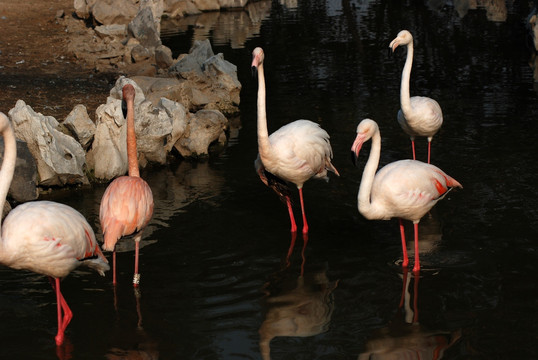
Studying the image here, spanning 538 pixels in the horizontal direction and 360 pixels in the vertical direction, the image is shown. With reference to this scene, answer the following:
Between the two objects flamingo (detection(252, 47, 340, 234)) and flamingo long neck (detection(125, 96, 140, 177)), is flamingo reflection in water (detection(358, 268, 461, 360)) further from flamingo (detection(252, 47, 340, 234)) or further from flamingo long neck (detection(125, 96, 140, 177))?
flamingo long neck (detection(125, 96, 140, 177))

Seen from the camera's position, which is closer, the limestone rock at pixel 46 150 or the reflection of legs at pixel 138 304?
the reflection of legs at pixel 138 304

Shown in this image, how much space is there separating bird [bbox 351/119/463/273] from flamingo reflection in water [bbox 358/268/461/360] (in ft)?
3.02

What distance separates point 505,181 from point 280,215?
2765 mm

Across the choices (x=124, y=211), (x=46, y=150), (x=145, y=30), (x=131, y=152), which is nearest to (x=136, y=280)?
(x=124, y=211)

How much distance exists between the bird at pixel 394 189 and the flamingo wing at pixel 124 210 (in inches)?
76.7

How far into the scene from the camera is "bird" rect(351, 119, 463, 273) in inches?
243

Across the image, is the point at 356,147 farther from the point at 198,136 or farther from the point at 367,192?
the point at 198,136

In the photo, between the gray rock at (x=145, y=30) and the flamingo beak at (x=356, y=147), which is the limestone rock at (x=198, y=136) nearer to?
the flamingo beak at (x=356, y=147)

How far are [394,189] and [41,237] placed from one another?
119 inches

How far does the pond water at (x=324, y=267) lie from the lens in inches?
208

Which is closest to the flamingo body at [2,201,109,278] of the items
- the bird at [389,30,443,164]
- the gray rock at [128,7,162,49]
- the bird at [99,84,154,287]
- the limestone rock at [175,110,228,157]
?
the bird at [99,84,154,287]

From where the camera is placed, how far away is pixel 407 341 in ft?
17.1

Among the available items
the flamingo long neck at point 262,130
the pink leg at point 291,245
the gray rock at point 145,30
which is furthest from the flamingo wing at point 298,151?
the gray rock at point 145,30

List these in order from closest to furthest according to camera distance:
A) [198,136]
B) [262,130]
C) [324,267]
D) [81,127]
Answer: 1. [324,267]
2. [262,130]
3. [81,127]
4. [198,136]
